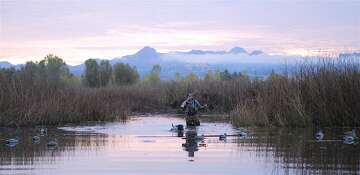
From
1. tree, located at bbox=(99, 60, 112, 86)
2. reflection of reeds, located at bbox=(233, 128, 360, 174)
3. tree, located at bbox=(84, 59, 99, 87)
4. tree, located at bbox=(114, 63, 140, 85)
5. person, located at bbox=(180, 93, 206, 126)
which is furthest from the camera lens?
tree, located at bbox=(114, 63, 140, 85)

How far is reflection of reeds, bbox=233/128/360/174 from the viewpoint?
45.7 feet

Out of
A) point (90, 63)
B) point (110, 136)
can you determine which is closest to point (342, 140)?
point (110, 136)

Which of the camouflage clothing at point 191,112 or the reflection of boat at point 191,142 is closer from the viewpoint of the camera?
the reflection of boat at point 191,142

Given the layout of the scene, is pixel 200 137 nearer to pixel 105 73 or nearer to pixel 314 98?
pixel 314 98

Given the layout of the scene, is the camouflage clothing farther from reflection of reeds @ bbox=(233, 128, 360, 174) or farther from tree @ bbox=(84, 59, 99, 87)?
tree @ bbox=(84, 59, 99, 87)

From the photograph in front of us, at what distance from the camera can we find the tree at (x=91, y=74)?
85.2 m

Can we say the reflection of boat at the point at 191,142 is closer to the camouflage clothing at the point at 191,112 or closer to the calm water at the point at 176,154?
the calm water at the point at 176,154

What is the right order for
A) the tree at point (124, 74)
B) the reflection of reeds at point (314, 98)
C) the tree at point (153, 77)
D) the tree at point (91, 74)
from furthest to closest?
the tree at point (124, 74)
the tree at point (91, 74)
the tree at point (153, 77)
the reflection of reeds at point (314, 98)

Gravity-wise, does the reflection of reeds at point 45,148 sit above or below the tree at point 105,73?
below

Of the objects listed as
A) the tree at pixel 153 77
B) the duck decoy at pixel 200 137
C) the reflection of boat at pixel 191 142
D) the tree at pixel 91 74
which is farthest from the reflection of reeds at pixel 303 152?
the tree at pixel 91 74

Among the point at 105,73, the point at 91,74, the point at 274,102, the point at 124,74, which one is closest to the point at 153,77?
the point at 124,74

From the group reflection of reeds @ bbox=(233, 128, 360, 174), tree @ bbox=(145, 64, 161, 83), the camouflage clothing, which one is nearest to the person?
the camouflage clothing

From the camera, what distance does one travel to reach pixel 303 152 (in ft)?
55.4

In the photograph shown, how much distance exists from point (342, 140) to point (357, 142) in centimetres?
81
